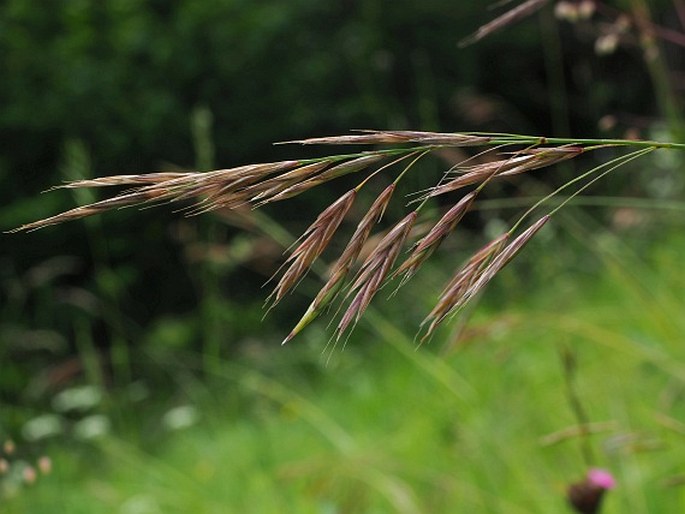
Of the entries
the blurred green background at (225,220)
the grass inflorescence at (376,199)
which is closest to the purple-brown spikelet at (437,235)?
the grass inflorescence at (376,199)

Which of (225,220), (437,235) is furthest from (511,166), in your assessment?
(225,220)

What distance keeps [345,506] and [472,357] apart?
190 centimetres

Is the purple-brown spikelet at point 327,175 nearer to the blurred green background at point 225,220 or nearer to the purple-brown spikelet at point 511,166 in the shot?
the purple-brown spikelet at point 511,166

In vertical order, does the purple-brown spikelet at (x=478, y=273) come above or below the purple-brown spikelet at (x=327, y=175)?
below

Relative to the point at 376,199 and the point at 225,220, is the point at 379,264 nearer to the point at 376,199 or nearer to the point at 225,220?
the point at 376,199

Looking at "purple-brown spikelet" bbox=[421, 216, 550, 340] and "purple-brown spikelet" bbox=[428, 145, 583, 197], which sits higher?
"purple-brown spikelet" bbox=[428, 145, 583, 197]

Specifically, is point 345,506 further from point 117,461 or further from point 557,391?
point 117,461

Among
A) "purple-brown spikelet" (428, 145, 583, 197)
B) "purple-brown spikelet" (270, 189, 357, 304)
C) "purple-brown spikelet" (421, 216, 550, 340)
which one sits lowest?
"purple-brown spikelet" (421, 216, 550, 340)

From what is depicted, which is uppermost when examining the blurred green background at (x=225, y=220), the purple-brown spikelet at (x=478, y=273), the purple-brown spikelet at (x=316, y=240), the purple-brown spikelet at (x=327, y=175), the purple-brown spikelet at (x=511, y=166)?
the purple-brown spikelet at (x=327, y=175)

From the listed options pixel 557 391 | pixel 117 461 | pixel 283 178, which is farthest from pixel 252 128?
pixel 283 178

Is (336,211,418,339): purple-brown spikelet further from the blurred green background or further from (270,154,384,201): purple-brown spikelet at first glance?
the blurred green background

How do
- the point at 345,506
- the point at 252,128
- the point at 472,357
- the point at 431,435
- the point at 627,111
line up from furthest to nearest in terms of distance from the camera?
1. the point at 627,111
2. the point at 252,128
3. the point at 472,357
4. the point at 431,435
5. the point at 345,506

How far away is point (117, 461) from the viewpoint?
4.53 m

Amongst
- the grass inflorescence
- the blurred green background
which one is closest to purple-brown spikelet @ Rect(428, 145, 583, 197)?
the grass inflorescence
